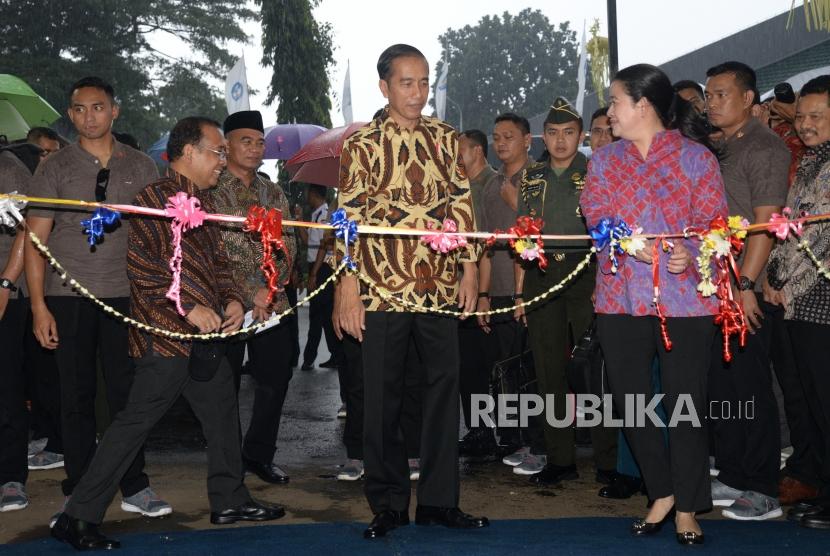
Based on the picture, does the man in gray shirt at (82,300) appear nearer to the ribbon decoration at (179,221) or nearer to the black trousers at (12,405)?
the black trousers at (12,405)

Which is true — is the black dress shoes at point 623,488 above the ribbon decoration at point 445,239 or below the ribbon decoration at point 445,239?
below

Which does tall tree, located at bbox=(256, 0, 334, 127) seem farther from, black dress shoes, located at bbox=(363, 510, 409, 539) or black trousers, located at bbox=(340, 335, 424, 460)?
black dress shoes, located at bbox=(363, 510, 409, 539)

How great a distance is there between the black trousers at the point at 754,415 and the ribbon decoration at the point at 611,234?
43.3 inches

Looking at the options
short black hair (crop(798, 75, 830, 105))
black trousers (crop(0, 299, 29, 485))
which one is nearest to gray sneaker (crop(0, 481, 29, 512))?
black trousers (crop(0, 299, 29, 485))

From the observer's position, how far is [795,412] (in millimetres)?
5734

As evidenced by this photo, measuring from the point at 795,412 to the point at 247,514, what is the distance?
3.06 meters

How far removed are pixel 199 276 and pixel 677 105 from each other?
8.04 ft

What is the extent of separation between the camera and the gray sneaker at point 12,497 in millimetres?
5536

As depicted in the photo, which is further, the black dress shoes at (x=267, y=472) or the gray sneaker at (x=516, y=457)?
the gray sneaker at (x=516, y=457)

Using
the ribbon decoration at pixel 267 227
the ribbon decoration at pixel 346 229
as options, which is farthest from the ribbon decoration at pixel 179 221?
the ribbon decoration at pixel 346 229

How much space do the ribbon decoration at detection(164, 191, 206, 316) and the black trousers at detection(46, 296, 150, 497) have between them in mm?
767

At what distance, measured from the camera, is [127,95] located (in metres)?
37.4

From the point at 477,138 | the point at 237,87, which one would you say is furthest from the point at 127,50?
the point at 477,138

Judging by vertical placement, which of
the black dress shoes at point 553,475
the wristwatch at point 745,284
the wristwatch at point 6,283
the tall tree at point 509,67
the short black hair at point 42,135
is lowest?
the black dress shoes at point 553,475
